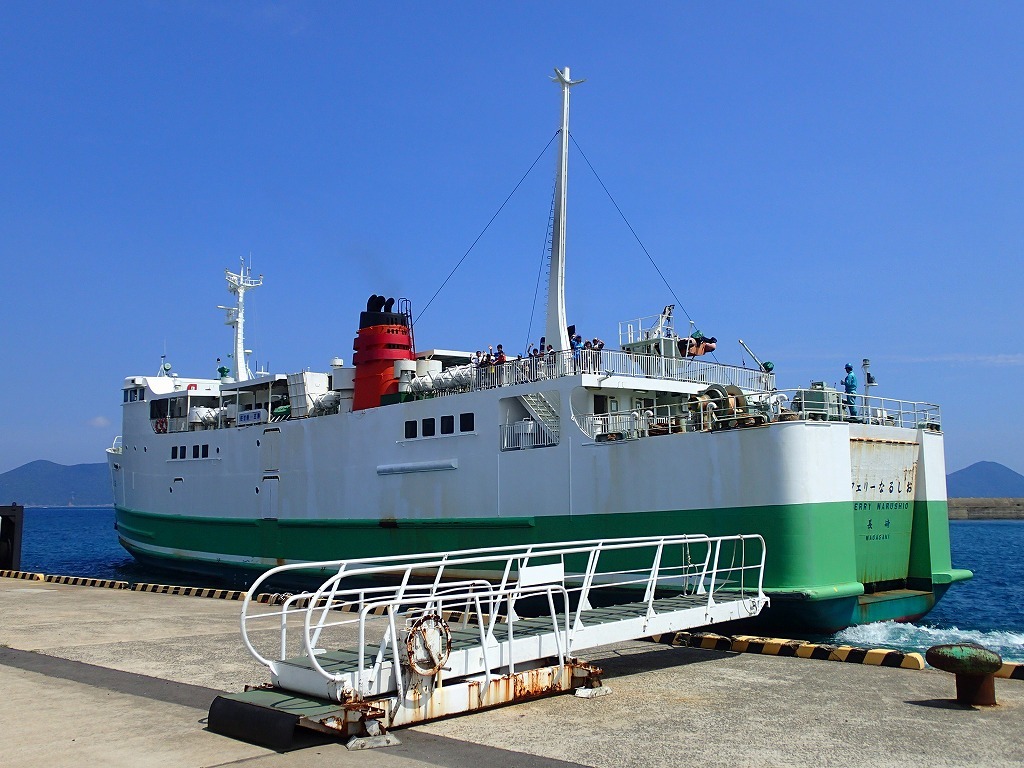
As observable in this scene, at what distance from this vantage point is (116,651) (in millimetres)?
11008

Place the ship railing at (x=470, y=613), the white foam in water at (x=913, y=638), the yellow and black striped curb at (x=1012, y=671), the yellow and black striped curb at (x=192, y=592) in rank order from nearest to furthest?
the ship railing at (x=470, y=613) < the yellow and black striped curb at (x=1012, y=671) < the white foam in water at (x=913, y=638) < the yellow and black striped curb at (x=192, y=592)

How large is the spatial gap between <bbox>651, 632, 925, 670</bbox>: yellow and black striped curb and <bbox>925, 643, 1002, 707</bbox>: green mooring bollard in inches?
68.8

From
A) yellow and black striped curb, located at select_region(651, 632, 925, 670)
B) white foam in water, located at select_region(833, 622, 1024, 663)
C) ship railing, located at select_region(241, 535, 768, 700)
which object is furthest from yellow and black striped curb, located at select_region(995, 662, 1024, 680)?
white foam in water, located at select_region(833, 622, 1024, 663)

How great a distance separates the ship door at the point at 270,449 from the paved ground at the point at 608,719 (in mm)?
13793

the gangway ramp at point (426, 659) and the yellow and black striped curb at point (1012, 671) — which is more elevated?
the gangway ramp at point (426, 659)

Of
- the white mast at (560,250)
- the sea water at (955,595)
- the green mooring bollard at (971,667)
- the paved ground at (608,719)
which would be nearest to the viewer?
the paved ground at (608,719)

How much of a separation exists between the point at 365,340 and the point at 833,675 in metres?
15.9

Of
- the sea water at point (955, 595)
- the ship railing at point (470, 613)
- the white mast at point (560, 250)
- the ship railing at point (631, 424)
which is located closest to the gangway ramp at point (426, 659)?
the ship railing at point (470, 613)

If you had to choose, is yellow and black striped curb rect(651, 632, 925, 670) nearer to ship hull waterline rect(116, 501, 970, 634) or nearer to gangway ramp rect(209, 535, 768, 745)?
gangway ramp rect(209, 535, 768, 745)

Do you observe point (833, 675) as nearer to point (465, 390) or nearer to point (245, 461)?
point (465, 390)

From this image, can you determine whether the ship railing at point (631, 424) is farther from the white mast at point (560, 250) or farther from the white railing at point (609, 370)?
the white mast at point (560, 250)

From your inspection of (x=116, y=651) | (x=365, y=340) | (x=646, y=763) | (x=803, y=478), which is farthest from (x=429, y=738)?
(x=365, y=340)

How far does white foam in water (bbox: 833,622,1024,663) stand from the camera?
14.2 m

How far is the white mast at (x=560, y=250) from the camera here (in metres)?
19.6
